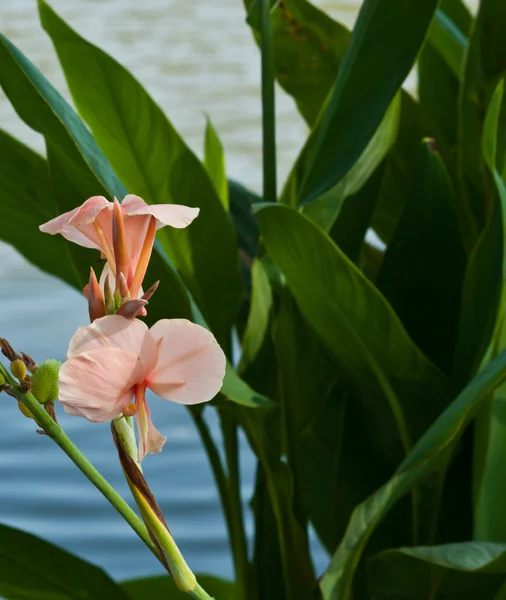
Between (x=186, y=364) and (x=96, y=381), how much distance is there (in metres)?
0.02

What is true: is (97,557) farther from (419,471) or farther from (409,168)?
(419,471)

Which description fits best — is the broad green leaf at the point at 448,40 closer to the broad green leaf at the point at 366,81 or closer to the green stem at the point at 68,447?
the broad green leaf at the point at 366,81

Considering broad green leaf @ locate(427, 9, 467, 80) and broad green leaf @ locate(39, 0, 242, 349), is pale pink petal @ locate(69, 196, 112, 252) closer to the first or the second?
broad green leaf @ locate(39, 0, 242, 349)

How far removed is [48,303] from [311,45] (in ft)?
2.91

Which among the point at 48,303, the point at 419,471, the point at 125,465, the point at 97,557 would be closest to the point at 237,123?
the point at 48,303

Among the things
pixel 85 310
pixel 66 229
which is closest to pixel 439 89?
pixel 66 229

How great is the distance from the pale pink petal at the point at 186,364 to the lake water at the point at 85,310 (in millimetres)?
832

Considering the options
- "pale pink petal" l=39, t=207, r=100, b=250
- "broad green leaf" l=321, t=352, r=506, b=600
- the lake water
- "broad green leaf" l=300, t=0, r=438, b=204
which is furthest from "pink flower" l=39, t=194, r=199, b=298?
the lake water

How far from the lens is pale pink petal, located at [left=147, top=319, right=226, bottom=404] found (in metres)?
0.16

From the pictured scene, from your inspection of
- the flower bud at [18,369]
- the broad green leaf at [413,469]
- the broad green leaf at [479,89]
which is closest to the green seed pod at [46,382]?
the flower bud at [18,369]

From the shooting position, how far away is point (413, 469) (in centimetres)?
42

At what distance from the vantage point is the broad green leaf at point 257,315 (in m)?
0.58

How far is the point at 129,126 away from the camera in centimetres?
55

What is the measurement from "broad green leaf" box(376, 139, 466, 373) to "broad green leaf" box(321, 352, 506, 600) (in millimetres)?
143
